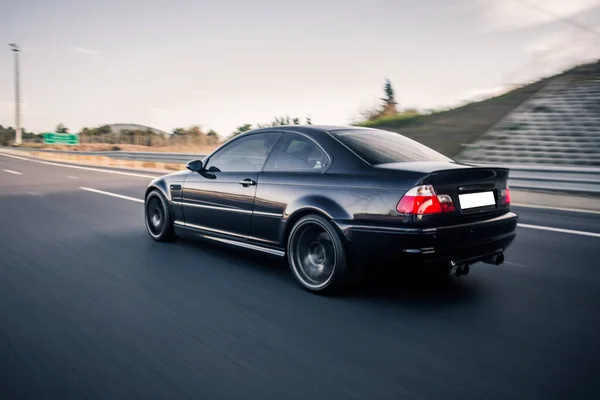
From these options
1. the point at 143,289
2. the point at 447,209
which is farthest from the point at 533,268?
the point at 143,289

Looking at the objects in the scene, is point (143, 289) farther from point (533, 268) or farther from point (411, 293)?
point (533, 268)

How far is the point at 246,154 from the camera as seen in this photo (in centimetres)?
544

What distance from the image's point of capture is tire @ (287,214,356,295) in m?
4.16

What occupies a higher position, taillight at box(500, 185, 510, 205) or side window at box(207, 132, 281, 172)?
side window at box(207, 132, 281, 172)

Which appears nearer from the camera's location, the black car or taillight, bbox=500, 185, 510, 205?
the black car

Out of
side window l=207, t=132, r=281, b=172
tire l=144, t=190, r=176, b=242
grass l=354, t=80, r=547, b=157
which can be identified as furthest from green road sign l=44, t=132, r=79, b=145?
side window l=207, t=132, r=281, b=172

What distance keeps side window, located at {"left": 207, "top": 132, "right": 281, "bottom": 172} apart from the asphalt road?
101 centimetres

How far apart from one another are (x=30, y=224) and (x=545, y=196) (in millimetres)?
9122

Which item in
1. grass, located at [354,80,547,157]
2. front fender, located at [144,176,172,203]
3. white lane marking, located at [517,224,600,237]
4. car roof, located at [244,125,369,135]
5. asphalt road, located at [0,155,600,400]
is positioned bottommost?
asphalt road, located at [0,155,600,400]

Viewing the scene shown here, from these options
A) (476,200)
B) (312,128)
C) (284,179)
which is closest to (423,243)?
(476,200)

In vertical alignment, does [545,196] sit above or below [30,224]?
above

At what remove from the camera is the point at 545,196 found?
10.0 m

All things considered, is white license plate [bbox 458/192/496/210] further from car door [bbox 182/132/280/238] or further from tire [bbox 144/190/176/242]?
tire [bbox 144/190/176/242]

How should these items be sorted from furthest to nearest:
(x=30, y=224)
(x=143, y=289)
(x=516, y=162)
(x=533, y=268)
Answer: (x=516, y=162) → (x=30, y=224) → (x=533, y=268) → (x=143, y=289)
